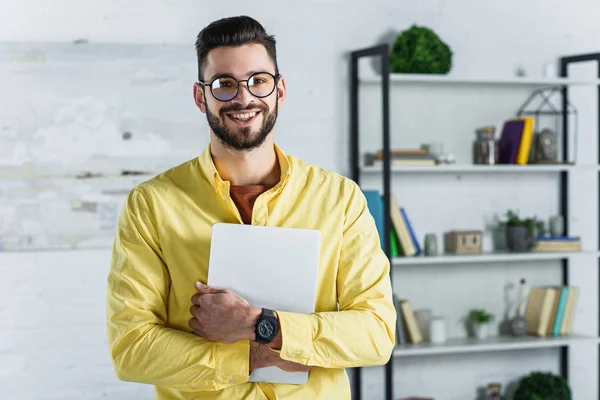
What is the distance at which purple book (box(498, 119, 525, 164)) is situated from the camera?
3973mm

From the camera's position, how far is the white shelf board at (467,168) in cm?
372

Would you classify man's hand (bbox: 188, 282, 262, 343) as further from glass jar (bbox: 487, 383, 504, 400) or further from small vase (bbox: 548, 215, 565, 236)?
small vase (bbox: 548, 215, 565, 236)

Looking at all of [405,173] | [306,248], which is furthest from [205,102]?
[405,173]

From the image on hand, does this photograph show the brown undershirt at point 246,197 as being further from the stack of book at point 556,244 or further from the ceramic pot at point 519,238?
the stack of book at point 556,244

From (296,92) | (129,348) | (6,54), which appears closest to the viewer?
(129,348)

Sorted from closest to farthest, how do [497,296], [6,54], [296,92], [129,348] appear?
[129,348] → [6,54] → [296,92] → [497,296]

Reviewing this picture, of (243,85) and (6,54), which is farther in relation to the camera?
(6,54)

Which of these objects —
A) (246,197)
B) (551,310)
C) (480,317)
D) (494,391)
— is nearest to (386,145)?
(480,317)

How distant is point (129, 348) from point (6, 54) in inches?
89.4

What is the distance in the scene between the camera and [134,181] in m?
3.62

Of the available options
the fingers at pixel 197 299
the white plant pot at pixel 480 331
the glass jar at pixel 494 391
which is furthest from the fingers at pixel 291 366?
the glass jar at pixel 494 391

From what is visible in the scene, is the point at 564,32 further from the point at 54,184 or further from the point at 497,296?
the point at 54,184

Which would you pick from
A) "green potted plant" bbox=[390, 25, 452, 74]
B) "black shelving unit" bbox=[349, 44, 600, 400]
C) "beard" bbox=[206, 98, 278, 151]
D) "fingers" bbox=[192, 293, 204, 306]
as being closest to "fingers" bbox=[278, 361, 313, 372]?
"fingers" bbox=[192, 293, 204, 306]

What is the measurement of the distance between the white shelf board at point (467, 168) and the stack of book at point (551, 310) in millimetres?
605
